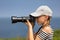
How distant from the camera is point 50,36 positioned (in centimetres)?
372

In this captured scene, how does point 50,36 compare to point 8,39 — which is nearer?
point 50,36

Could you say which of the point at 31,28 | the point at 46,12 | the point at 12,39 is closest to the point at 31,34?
the point at 31,28

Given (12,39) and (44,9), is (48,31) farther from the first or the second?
(12,39)

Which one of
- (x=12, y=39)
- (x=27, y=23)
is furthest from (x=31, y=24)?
(x=12, y=39)

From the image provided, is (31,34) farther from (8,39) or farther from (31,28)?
(8,39)

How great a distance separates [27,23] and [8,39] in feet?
25.1

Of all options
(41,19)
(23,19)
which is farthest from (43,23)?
(23,19)

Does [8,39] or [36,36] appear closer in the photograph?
[36,36]

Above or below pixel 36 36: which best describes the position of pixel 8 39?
below

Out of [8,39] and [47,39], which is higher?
[47,39]

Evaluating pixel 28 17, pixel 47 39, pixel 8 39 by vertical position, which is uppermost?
pixel 28 17

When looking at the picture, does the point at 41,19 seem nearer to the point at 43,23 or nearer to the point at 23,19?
the point at 43,23

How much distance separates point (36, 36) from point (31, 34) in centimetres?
10

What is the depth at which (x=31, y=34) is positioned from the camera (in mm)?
3633
